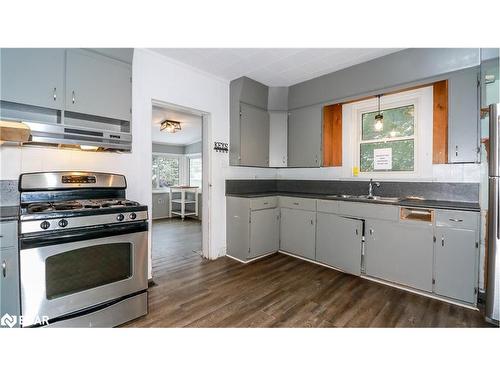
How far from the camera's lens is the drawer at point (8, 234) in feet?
4.68

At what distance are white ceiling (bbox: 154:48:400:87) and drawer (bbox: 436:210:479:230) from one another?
1.88 m

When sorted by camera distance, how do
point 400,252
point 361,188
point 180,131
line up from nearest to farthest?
point 400,252 < point 361,188 < point 180,131

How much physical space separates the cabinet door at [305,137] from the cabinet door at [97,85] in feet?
7.91

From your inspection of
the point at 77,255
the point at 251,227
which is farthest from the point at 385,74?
the point at 77,255

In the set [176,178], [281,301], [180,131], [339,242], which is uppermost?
[180,131]

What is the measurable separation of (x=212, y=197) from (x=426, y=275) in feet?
8.73

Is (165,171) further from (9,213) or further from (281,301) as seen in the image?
(281,301)

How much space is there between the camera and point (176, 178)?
7160 millimetres

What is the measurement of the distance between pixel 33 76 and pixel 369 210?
3.36 metres

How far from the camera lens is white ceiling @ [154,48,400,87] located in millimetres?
2588

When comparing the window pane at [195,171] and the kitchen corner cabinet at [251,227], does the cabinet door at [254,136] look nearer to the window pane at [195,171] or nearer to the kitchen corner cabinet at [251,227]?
the kitchen corner cabinet at [251,227]

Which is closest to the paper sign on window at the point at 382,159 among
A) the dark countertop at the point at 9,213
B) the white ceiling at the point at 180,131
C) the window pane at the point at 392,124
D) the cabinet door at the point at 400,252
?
the window pane at the point at 392,124
